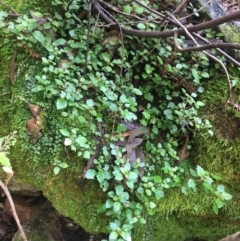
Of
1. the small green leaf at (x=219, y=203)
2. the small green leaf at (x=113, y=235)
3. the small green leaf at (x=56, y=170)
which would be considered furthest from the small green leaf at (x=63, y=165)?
the small green leaf at (x=219, y=203)

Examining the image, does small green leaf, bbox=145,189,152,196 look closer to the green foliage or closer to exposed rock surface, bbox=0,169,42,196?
the green foliage

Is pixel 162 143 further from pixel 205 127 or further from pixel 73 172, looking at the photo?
pixel 73 172

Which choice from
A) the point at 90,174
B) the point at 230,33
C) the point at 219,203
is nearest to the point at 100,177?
the point at 90,174

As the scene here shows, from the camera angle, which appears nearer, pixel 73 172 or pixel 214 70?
pixel 73 172

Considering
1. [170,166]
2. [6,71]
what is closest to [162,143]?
[170,166]

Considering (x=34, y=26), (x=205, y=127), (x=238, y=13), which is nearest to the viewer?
(x=238, y=13)

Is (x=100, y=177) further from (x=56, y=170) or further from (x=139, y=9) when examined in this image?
(x=139, y=9)

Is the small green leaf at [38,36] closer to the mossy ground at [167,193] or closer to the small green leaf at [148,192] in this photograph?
the mossy ground at [167,193]

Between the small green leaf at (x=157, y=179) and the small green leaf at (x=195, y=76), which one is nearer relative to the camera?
the small green leaf at (x=157, y=179)
